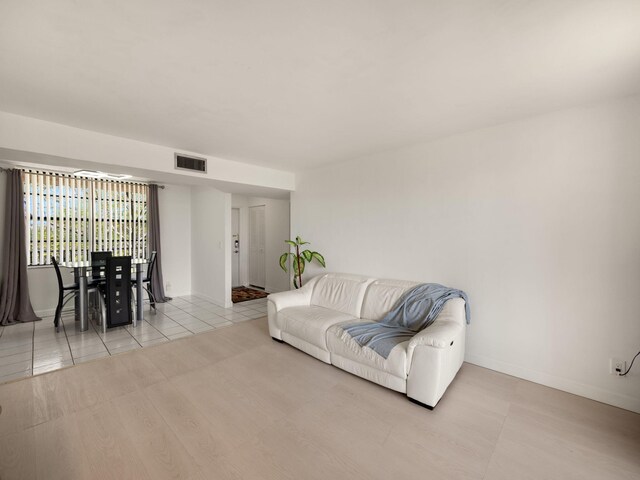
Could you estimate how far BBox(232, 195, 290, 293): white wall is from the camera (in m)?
6.27

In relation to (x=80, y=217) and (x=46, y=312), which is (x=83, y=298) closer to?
(x=46, y=312)

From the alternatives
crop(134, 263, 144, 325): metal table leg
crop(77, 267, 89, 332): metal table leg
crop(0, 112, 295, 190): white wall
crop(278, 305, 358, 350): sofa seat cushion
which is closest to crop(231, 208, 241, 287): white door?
crop(134, 263, 144, 325): metal table leg

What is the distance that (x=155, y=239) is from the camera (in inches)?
225

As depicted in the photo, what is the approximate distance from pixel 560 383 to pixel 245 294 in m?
5.45

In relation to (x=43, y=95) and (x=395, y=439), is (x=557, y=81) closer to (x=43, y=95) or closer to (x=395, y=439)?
(x=395, y=439)

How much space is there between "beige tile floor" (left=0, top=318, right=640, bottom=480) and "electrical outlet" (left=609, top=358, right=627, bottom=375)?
29 cm

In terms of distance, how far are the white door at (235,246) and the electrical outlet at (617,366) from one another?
676 cm

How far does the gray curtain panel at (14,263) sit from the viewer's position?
14.0 feet

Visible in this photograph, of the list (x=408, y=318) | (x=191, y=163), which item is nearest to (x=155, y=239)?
(x=191, y=163)

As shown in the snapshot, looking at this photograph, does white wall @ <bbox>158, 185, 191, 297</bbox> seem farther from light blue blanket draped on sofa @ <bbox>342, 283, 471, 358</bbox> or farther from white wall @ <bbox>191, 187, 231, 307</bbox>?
light blue blanket draped on sofa @ <bbox>342, 283, 471, 358</bbox>

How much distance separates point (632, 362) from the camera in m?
2.31

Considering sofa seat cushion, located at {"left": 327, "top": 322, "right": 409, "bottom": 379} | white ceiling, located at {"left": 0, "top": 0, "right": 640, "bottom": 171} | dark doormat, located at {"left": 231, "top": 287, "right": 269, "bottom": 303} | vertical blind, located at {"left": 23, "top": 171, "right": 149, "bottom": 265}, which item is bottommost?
dark doormat, located at {"left": 231, "top": 287, "right": 269, "bottom": 303}

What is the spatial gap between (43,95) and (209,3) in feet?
6.22

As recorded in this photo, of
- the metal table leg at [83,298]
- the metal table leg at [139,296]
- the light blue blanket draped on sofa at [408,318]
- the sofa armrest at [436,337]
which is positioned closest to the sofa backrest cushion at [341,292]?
→ the light blue blanket draped on sofa at [408,318]
